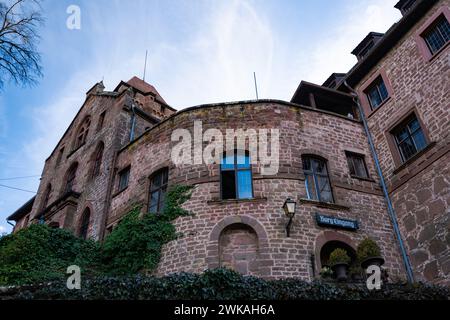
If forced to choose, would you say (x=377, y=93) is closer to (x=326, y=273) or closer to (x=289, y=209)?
(x=289, y=209)

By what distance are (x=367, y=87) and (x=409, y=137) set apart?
339cm

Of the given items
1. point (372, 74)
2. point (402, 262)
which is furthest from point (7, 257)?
point (372, 74)

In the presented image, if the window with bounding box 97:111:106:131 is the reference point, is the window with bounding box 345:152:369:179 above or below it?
below

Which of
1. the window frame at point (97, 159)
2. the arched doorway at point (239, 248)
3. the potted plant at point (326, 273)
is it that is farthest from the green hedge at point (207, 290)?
the window frame at point (97, 159)

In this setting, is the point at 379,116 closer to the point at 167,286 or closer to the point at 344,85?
the point at 344,85

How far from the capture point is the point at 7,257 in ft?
41.9

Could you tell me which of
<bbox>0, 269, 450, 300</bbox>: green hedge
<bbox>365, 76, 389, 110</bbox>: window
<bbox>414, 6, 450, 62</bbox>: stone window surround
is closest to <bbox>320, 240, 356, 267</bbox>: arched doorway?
<bbox>0, 269, 450, 300</bbox>: green hedge

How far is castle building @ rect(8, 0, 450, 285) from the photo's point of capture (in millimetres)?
11719

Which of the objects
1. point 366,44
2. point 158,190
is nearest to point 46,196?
point 158,190

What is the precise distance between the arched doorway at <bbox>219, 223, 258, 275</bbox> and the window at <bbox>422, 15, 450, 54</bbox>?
9.30 metres

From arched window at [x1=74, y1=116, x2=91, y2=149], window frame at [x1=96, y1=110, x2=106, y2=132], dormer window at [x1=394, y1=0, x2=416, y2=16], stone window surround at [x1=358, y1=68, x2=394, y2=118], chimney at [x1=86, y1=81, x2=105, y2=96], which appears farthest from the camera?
chimney at [x1=86, y1=81, x2=105, y2=96]

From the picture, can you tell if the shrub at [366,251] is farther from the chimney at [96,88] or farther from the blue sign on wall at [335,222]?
the chimney at [96,88]

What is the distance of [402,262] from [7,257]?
1276 cm

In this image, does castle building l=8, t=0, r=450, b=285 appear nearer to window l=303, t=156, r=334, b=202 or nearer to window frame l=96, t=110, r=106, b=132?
window l=303, t=156, r=334, b=202
